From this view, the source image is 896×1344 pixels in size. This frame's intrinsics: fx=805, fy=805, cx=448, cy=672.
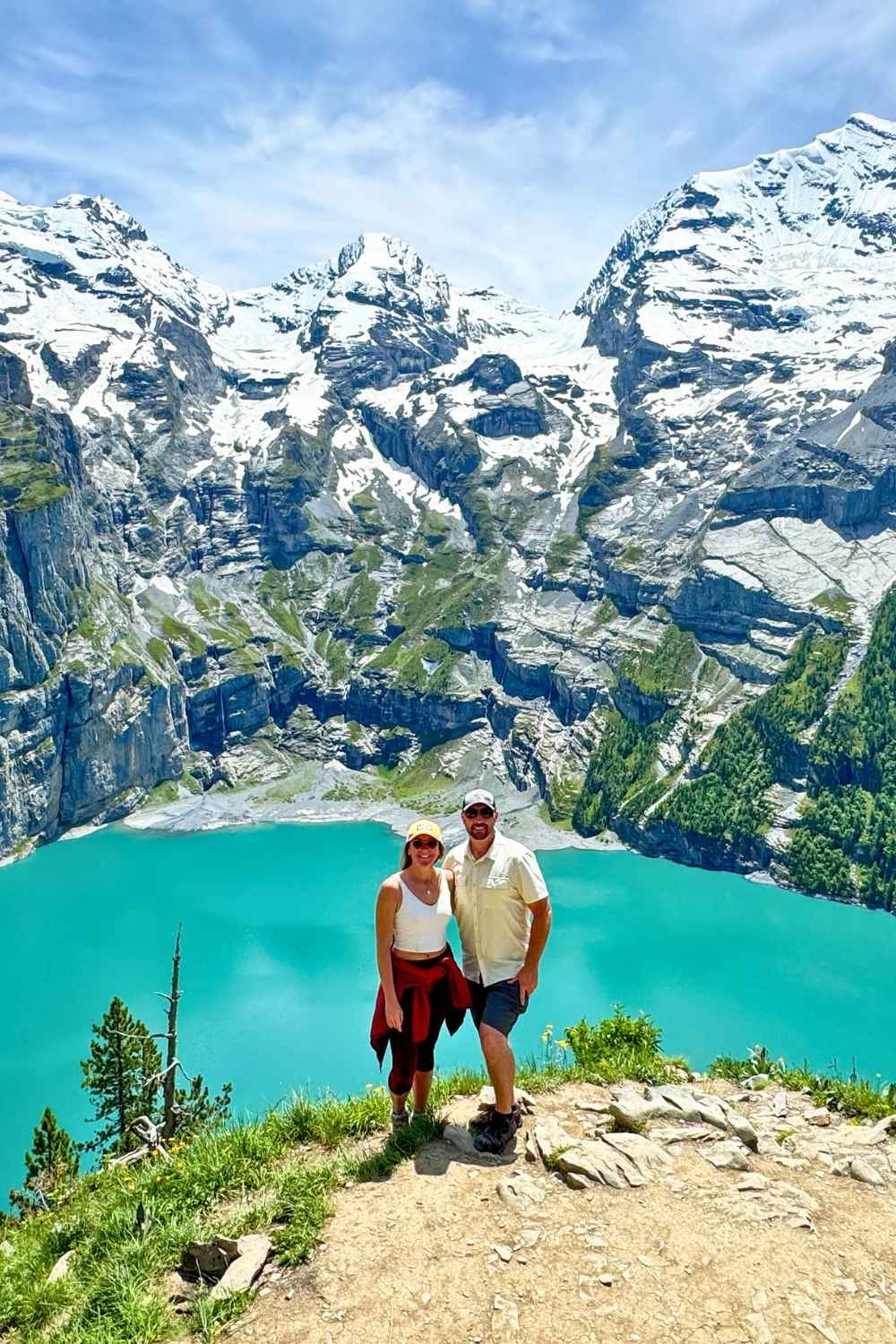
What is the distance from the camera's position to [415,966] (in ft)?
34.8

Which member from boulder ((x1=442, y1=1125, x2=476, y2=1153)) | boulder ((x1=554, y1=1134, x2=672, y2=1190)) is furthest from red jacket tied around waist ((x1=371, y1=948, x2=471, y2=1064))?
boulder ((x1=554, y1=1134, x2=672, y2=1190))

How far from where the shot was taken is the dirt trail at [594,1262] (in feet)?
23.6

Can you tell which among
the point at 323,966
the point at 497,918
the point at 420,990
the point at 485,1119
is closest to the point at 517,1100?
the point at 485,1119

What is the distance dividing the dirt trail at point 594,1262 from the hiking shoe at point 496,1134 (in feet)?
0.61

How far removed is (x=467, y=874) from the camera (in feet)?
36.1

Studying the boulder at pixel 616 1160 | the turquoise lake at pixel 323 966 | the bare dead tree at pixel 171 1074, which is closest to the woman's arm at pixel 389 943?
the boulder at pixel 616 1160

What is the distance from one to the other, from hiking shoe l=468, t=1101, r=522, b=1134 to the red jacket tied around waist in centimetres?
124

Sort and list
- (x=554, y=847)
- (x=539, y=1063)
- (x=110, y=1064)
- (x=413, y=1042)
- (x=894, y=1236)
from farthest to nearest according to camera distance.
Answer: (x=554, y=847) → (x=110, y=1064) → (x=539, y=1063) → (x=413, y=1042) → (x=894, y=1236)

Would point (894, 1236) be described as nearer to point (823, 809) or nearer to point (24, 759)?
point (823, 809)

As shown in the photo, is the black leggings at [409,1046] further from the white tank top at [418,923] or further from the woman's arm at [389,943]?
the white tank top at [418,923]

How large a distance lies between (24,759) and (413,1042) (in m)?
206

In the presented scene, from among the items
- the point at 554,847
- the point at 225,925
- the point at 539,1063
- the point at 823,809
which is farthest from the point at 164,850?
the point at 539,1063

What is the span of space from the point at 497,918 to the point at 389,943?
4.92 ft

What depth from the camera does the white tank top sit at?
10.4 m
